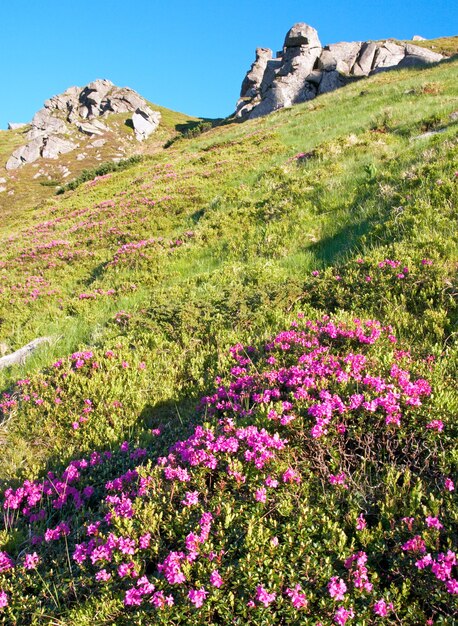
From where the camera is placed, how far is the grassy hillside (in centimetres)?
267

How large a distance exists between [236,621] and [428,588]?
49.1 inches

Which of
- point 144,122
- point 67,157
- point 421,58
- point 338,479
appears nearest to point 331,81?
point 421,58

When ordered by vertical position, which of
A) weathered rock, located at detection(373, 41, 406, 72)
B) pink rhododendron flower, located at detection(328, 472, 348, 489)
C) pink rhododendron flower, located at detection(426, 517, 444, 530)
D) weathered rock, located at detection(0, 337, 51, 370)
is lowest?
pink rhododendron flower, located at detection(426, 517, 444, 530)

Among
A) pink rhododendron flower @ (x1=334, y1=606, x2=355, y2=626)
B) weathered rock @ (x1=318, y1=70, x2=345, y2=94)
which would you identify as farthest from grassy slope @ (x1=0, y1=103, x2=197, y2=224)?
pink rhododendron flower @ (x1=334, y1=606, x2=355, y2=626)

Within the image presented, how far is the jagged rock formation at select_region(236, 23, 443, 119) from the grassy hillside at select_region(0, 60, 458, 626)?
1983 inches

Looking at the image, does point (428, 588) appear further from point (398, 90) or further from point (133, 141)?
point (133, 141)

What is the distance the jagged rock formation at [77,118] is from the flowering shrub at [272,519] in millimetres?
99582

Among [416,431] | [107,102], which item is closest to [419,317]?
[416,431]

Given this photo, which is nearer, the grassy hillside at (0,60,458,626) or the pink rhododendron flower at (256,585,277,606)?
the pink rhododendron flower at (256,585,277,606)

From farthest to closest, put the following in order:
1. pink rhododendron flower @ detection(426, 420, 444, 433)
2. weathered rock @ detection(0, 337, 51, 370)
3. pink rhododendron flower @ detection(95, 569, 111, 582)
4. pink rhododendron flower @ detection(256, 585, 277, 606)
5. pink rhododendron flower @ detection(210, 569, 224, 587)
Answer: weathered rock @ detection(0, 337, 51, 370) → pink rhododendron flower @ detection(426, 420, 444, 433) → pink rhododendron flower @ detection(95, 569, 111, 582) → pink rhododendron flower @ detection(210, 569, 224, 587) → pink rhododendron flower @ detection(256, 585, 277, 606)

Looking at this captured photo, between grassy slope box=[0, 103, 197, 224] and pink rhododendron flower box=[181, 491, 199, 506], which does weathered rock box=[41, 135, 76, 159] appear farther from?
pink rhododendron flower box=[181, 491, 199, 506]

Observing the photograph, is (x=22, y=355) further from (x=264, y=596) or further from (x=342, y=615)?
(x=342, y=615)

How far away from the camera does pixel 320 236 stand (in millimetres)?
10164

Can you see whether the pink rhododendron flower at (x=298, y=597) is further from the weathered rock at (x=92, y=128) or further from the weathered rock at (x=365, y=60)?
the weathered rock at (x=92, y=128)
